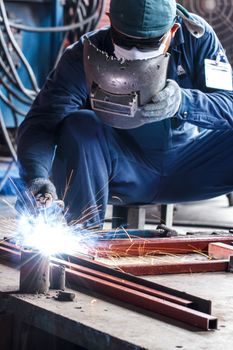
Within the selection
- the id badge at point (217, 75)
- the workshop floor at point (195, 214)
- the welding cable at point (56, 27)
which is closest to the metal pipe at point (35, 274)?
the id badge at point (217, 75)

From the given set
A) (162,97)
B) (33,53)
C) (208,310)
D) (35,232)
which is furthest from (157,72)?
(33,53)

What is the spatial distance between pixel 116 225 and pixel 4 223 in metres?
0.52

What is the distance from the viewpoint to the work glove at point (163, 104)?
271cm

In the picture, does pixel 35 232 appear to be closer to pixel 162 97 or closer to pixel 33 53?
pixel 162 97

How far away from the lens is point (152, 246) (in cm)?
266

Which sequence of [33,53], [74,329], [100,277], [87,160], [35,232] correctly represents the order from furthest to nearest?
1. [33,53]
2. [87,160]
3. [35,232]
4. [100,277]
5. [74,329]

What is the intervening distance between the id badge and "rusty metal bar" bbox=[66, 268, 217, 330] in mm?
1187

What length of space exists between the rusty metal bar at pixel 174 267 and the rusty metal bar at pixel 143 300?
232mm

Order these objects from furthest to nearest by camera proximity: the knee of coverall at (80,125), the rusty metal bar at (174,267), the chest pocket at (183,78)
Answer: the chest pocket at (183,78) → the knee of coverall at (80,125) → the rusty metal bar at (174,267)

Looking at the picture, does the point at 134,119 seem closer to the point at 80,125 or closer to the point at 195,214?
the point at 80,125

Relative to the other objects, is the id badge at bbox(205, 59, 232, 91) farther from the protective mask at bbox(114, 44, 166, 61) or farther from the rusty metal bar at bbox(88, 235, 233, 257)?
the rusty metal bar at bbox(88, 235, 233, 257)

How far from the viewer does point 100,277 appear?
2086 millimetres

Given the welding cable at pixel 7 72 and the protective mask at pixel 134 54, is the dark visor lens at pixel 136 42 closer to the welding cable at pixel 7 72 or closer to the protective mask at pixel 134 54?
the protective mask at pixel 134 54

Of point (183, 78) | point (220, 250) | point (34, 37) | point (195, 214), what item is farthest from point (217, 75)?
point (34, 37)
